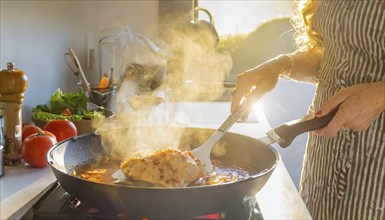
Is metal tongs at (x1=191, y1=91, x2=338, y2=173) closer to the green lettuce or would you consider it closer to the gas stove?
the gas stove

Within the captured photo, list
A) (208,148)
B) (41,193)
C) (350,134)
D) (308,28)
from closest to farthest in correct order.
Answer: (41,193), (208,148), (350,134), (308,28)

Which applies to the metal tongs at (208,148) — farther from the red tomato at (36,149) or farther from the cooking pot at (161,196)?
the red tomato at (36,149)

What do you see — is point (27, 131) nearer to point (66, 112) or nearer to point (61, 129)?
point (61, 129)

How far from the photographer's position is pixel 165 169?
1.10 metres

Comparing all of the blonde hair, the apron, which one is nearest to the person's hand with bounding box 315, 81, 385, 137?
the apron

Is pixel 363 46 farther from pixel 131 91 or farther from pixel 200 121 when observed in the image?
pixel 131 91

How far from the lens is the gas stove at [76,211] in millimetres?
990

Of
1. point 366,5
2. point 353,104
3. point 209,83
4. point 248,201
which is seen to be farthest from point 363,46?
point 209,83

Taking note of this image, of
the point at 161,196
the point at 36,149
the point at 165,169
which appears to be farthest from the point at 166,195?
the point at 36,149

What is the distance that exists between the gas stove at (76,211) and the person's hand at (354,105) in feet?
0.93

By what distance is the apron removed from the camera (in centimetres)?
137

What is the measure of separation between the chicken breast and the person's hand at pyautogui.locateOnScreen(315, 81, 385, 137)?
336mm

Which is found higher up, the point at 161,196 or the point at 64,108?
the point at 161,196

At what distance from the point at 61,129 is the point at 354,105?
836 mm
